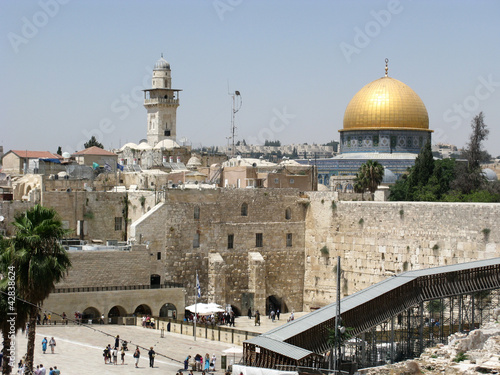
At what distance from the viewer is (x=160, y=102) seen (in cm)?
5894

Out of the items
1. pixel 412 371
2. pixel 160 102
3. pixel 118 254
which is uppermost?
pixel 160 102

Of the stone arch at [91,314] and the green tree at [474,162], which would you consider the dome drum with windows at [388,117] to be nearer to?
the green tree at [474,162]

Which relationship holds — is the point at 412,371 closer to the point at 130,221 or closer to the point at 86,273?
the point at 86,273

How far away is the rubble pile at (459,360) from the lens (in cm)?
2170

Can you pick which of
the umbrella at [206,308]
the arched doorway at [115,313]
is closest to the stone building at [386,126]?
the umbrella at [206,308]

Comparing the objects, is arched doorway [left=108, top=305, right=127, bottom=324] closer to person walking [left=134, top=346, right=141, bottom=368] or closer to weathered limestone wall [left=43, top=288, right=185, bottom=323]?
weathered limestone wall [left=43, top=288, right=185, bottom=323]

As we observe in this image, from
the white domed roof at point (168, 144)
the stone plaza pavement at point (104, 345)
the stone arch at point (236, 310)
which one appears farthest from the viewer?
the white domed roof at point (168, 144)

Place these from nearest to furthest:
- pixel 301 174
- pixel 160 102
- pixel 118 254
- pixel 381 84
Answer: pixel 118 254 < pixel 301 174 < pixel 160 102 < pixel 381 84

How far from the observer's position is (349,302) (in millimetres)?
25609

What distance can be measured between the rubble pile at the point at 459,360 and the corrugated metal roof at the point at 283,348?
1940 millimetres

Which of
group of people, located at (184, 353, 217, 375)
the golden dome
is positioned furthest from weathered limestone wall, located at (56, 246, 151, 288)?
the golden dome

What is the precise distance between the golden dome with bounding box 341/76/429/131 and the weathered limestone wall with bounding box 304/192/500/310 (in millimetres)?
24253

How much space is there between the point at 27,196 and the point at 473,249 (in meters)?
20.7

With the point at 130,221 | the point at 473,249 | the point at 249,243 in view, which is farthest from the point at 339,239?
the point at 130,221
